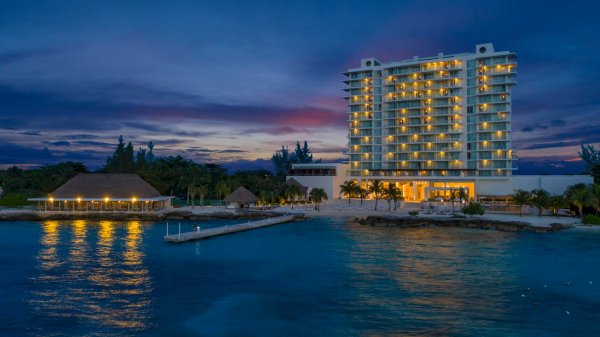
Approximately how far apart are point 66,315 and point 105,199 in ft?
165

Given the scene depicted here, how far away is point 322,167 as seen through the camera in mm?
105250

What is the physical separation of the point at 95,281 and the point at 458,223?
1824 inches

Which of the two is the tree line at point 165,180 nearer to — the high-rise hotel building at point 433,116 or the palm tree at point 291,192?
the palm tree at point 291,192

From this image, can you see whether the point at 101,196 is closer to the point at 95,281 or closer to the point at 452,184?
the point at 95,281

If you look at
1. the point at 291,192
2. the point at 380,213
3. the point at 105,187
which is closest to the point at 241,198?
the point at 291,192

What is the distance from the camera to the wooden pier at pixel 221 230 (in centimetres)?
4841

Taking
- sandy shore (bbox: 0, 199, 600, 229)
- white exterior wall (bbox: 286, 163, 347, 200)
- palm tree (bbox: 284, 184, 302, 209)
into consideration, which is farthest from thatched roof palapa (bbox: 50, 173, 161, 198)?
white exterior wall (bbox: 286, 163, 347, 200)

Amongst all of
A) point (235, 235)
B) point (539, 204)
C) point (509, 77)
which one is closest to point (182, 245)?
point (235, 235)

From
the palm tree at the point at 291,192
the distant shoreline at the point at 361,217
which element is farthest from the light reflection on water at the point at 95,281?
the palm tree at the point at 291,192

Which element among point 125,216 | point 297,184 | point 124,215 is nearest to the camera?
point 125,216

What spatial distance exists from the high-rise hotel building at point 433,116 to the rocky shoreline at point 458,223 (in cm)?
3781

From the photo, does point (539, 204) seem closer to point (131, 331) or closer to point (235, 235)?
point (235, 235)

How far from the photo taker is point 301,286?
30188 millimetres

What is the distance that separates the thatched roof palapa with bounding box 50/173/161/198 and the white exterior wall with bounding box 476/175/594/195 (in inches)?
2500
